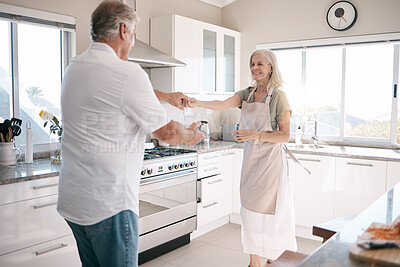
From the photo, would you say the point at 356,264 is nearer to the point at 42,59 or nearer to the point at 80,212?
the point at 80,212

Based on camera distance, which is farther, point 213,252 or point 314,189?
point 314,189

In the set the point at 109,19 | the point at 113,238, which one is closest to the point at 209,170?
the point at 113,238

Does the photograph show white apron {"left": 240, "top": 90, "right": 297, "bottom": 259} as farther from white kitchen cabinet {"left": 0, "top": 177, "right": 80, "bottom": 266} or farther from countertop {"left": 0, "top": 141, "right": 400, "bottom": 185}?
white kitchen cabinet {"left": 0, "top": 177, "right": 80, "bottom": 266}

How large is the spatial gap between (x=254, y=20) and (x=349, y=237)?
380 centimetres

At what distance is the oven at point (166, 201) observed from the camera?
3021 millimetres

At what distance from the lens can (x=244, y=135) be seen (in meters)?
2.42

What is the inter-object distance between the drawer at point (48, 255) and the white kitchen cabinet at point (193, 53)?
5.73 ft

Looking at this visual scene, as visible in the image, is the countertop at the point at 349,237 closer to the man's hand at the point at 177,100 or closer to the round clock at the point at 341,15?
the man's hand at the point at 177,100

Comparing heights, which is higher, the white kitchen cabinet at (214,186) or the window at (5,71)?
the window at (5,71)

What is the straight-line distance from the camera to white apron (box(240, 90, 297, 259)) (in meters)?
2.57

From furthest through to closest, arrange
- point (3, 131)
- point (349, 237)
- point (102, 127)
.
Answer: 1. point (3, 131)
2. point (102, 127)
3. point (349, 237)

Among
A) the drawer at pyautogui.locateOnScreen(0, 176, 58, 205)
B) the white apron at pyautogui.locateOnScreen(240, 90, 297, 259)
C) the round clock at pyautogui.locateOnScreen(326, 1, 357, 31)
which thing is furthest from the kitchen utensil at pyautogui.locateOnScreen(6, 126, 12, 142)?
the round clock at pyautogui.locateOnScreen(326, 1, 357, 31)

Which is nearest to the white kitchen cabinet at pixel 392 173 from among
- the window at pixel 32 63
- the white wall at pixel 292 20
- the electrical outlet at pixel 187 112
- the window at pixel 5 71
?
the white wall at pixel 292 20

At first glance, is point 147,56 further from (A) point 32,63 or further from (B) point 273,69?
(B) point 273,69
